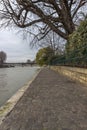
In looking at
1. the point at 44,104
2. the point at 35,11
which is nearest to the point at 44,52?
the point at 35,11

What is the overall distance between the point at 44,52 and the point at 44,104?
67.5 meters

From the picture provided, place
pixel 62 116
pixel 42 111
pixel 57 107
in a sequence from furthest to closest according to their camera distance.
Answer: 1. pixel 57 107
2. pixel 42 111
3. pixel 62 116

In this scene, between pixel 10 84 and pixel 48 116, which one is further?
pixel 10 84

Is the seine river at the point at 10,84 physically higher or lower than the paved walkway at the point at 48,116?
lower

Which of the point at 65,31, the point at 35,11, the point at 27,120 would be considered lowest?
the point at 27,120

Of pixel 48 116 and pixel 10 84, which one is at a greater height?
pixel 48 116

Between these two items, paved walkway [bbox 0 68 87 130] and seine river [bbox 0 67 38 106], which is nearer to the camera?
paved walkway [bbox 0 68 87 130]

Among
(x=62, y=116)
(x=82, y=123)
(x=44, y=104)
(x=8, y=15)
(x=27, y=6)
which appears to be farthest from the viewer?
(x=8, y=15)

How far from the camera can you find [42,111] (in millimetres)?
6332

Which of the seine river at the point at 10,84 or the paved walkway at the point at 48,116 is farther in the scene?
the seine river at the point at 10,84

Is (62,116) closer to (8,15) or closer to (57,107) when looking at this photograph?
(57,107)

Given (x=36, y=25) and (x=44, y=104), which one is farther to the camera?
(x=36, y=25)

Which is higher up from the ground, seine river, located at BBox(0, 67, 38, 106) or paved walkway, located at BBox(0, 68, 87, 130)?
paved walkway, located at BBox(0, 68, 87, 130)

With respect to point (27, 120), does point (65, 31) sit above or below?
above
